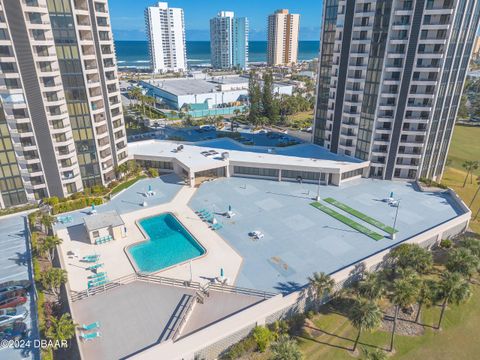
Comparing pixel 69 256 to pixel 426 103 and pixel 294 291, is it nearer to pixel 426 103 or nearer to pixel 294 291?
pixel 294 291

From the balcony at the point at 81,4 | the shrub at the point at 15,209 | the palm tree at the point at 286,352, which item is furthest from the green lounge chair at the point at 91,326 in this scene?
the balcony at the point at 81,4

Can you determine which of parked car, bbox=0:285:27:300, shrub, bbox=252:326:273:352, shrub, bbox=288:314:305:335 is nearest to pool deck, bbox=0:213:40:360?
parked car, bbox=0:285:27:300

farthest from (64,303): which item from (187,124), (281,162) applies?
(187,124)

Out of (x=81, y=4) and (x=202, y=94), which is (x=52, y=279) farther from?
(x=202, y=94)

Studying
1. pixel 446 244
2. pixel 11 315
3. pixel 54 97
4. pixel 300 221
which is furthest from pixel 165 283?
pixel 446 244

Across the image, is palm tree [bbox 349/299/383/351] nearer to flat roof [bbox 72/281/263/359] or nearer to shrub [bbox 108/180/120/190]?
flat roof [bbox 72/281/263/359]

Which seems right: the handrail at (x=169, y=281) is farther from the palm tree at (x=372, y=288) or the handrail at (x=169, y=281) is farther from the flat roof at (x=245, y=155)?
the flat roof at (x=245, y=155)
